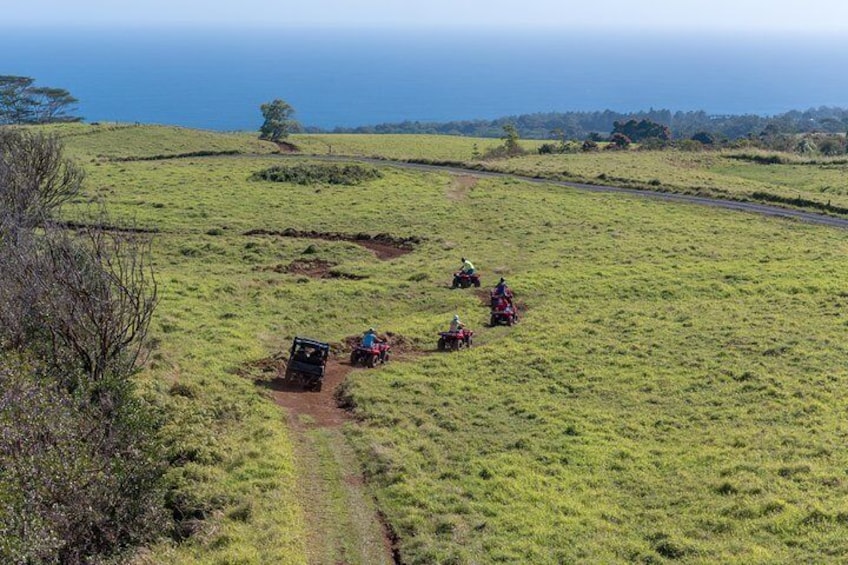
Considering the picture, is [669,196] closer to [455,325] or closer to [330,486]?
[455,325]

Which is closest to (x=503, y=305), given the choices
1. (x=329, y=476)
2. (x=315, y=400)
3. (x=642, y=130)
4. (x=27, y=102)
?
(x=315, y=400)

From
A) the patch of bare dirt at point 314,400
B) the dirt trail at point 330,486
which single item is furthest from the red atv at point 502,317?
the dirt trail at point 330,486

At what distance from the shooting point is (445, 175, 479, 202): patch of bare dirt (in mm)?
59519

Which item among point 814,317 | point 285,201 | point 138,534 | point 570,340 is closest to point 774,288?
point 814,317

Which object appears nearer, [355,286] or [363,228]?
[355,286]

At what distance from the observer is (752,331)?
28.9 meters

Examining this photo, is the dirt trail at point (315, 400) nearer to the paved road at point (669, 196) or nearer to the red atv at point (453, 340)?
the red atv at point (453, 340)

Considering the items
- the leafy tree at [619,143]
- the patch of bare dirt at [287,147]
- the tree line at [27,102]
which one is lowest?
the patch of bare dirt at [287,147]

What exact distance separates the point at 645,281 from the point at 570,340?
32.6 ft

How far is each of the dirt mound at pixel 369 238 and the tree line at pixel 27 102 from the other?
8605cm

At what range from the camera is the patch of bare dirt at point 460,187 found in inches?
2343

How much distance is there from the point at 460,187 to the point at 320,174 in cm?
1226

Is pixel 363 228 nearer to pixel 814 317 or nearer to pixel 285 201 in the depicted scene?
pixel 285 201

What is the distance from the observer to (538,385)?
79.6ft
